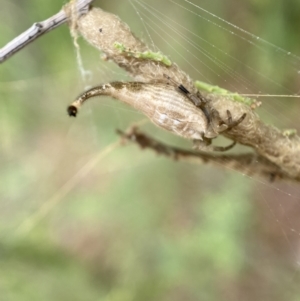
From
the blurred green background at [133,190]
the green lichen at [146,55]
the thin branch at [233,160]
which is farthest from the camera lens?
the blurred green background at [133,190]

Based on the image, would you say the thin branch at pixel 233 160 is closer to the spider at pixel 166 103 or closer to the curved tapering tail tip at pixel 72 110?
the spider at pixel 166 103

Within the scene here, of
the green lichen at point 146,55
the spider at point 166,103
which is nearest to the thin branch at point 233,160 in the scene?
the spider at point 166,103

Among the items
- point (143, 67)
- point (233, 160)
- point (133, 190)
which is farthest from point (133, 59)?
point (133, 190)

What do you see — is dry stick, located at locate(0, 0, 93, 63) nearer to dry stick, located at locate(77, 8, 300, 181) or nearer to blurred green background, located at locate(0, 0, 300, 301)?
dry stick, located at locate(77, 8, 300, 181)

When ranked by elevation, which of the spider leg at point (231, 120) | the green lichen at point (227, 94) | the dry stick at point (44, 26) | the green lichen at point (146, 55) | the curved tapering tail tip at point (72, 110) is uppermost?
the green lichen at point (227, 94)

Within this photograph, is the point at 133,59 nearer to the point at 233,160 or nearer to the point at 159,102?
the point at 159,102

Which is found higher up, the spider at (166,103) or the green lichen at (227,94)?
the green lichen at (227,94)
